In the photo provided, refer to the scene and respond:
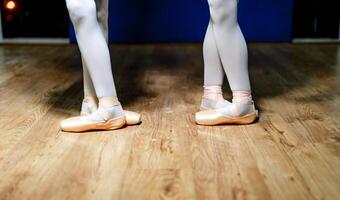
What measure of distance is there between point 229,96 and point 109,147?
82 cm

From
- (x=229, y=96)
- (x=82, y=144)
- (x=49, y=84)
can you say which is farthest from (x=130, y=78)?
(x=82, y=144)

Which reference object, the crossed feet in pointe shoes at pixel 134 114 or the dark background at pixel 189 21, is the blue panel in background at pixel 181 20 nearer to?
the dark background at pixel 189 21

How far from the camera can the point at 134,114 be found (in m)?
1.95

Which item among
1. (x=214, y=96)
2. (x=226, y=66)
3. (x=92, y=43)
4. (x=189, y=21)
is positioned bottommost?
(x=189, y=21)

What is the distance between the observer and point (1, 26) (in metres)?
4.14

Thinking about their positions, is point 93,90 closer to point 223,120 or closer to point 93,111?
point 93,111

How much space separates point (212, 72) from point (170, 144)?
0.37 metres

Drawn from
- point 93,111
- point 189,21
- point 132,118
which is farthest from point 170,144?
point 189,21

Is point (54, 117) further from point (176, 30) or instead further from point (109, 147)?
point (176, 30)

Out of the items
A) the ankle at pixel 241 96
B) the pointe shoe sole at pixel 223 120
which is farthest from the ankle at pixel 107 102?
the ankle at pixel 241 96

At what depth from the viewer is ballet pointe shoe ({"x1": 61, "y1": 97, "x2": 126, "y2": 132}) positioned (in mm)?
1845

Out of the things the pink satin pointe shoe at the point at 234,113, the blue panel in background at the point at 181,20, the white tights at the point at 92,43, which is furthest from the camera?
the blue panel in background at the point at 181,20

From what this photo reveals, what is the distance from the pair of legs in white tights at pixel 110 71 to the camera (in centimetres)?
180

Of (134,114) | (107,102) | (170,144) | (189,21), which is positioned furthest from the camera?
(189,21)
